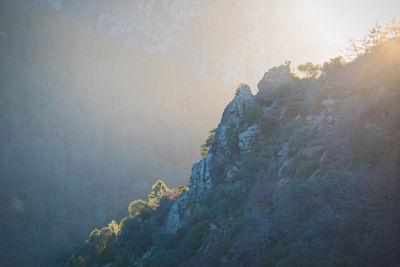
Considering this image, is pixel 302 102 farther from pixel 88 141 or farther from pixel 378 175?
pixel 88 141

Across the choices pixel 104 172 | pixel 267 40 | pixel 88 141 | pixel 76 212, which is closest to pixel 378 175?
pixel 76 212

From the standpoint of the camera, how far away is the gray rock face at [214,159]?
24.5 metres

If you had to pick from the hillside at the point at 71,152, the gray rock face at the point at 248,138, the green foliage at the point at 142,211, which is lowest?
the gray rock face at the point at 248,138

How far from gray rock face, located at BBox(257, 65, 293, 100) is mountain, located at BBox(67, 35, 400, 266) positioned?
0.50 feet

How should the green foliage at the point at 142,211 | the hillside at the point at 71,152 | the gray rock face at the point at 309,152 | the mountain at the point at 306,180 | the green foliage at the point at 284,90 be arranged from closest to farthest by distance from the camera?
1. the mountain at the point at 306,180
2. the gray rock face at the point at 309,152
3. the green foliage at the point at 284,90
4. the green foliage at the point at 142,211
5. the hillside at the point at 71,152

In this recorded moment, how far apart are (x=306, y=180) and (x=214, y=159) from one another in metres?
14.6

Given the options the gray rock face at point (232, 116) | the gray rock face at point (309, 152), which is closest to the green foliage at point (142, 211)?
the gray rock face at point (232, 116)

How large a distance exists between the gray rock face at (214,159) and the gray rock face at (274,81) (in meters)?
1.81

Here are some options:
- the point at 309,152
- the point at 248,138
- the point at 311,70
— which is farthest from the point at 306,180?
the point at 311,70

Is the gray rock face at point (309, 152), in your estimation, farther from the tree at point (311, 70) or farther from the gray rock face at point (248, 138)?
→ the tree at point (311, 70)

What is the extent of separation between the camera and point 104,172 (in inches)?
5458

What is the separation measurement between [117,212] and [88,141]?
68301 millimetres

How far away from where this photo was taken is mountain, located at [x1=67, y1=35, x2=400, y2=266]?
9375 millimetres

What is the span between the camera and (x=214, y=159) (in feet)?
90.7
